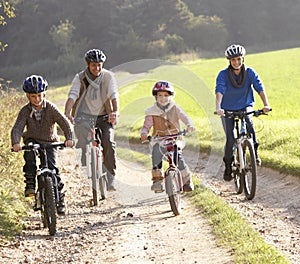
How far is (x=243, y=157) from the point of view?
10000mm

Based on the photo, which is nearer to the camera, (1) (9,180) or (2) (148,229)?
(2) (148,229)

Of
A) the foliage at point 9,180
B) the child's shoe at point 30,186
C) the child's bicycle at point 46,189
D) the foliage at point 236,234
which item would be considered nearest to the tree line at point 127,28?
the foliage at point 9,180

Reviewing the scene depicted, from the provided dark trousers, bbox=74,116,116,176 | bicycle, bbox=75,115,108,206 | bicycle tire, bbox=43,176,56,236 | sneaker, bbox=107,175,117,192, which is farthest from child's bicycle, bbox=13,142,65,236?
sneaker, bbox=107,175,117,192

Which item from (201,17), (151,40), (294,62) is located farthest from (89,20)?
(294,62)

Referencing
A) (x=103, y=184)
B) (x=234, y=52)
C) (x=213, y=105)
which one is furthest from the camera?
(x=213, y=105)

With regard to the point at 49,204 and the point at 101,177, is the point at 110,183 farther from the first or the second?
the point at 49,204

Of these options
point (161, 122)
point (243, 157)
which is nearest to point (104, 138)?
point (161, 122)

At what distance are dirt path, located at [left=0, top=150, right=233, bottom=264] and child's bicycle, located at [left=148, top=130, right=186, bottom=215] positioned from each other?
0.27 metres

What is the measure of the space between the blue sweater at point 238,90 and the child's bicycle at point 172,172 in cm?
141

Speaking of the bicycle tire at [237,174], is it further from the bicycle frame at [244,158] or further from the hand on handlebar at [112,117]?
the hand on handlebar at [112,117]

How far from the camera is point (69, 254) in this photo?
7.63 metres

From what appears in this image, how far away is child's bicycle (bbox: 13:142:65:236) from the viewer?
8.27 m

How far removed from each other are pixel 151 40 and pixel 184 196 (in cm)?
6197

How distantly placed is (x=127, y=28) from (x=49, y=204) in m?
65.6
